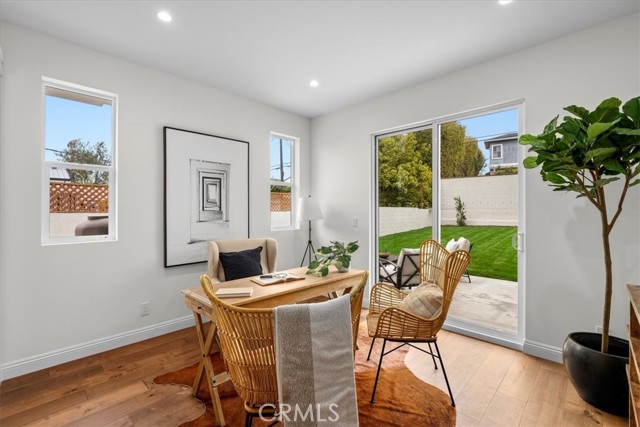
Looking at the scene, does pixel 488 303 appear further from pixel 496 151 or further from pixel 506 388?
pixel 496 151

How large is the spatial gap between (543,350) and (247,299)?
2543 millimetres

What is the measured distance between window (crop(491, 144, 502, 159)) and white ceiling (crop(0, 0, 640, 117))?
0.82 m

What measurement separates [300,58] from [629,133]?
2.45 metres

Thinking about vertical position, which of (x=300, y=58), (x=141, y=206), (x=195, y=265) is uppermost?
(x=300, y=58)

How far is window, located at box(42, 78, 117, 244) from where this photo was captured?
8.51 feet

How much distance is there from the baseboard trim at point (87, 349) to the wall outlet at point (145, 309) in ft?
0.46

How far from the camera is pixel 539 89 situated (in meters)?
2.64

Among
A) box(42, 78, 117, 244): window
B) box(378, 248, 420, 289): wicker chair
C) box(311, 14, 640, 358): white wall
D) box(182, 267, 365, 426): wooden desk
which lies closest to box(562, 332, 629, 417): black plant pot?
box(311, 14, 640, 358): white wall

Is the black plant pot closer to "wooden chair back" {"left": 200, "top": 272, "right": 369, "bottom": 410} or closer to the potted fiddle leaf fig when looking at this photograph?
the potted fiddle leaf fig

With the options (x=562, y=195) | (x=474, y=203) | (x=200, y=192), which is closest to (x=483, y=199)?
(x=474, y=203)

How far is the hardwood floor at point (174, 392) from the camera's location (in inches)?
74.2

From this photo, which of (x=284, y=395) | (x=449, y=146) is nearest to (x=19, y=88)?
(x=284, y=395)

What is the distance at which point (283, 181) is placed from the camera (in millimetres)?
4410

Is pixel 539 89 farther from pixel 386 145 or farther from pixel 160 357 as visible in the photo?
pixel 160 357
